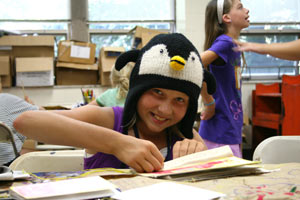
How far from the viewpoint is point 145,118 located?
1096 mm

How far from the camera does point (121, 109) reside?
3.82ft

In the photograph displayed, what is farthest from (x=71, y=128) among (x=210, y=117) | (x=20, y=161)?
(x=210, y=117)

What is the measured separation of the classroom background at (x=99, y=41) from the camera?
388cm

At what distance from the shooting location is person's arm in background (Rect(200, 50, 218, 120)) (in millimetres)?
1641

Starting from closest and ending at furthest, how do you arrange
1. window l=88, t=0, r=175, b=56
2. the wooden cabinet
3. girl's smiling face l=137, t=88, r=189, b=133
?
1. girl's smiling face l=137, t=88, r=189, b=133
2. the wooden cabinet
3. window l=88, t=0, r=175, b=56

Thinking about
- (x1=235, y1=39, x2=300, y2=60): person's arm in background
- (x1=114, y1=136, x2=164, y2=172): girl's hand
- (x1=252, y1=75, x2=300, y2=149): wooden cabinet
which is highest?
(x1=235, y1=39, x2=300, y2=60): person's arm in background

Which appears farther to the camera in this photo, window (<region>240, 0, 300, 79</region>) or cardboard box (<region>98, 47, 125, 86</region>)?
window (<region>240, 0, 300, 79</region>)

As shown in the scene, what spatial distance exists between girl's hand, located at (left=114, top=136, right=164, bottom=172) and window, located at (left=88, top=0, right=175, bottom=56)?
12.7ft

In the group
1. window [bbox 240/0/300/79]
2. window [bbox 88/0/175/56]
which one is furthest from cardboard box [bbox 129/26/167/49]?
window [bbox 240/0/300/79]

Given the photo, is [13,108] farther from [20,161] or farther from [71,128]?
[71,128]

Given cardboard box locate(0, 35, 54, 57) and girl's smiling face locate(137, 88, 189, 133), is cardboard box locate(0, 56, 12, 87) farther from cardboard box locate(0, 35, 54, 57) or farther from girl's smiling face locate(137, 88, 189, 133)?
girl's smiling face locate(137, 88, 189, 133)

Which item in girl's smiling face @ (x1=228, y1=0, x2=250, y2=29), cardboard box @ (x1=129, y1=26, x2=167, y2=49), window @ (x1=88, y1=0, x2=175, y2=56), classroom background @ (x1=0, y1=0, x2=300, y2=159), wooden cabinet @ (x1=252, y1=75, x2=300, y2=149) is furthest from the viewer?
window @ (x1=88, y1=0, x2=175, y2=56)

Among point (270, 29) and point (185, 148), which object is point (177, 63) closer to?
point (185, 148)

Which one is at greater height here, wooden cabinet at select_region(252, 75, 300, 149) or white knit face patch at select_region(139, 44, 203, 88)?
white knit face patch at select_region(139, 44, 203, 88)
